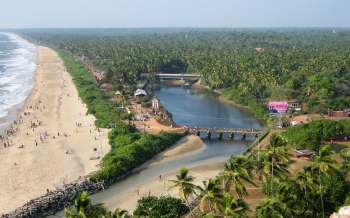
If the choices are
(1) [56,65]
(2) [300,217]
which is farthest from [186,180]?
(1) [56,65]

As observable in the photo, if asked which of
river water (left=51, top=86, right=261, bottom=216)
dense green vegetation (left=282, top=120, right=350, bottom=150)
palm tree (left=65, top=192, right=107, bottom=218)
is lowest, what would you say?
river water (left=51, top=86, right=261, bottom=216)

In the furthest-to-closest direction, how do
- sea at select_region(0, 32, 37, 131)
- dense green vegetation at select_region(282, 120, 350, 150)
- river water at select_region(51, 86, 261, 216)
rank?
sea at select_region(0, 32, 37, 131) < dense green vegetation at select_region(282, 120, 350, 150) < river water at select_region(51, 86, 261, 216)

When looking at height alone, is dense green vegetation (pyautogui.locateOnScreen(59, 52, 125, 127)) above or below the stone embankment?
above

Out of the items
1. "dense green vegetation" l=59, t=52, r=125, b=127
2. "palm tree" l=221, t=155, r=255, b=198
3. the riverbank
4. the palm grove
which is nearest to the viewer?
the palm grove

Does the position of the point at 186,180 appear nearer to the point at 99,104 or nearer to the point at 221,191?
the point at 221,191

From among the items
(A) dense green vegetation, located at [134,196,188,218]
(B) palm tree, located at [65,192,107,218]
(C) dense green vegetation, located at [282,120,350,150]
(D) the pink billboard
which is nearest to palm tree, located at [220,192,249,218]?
(B) palm tree, located at [65,192,107,218]

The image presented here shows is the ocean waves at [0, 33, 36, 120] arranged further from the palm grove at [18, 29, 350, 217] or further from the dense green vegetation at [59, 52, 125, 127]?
the palm grove at [18, 29, 350, 217]

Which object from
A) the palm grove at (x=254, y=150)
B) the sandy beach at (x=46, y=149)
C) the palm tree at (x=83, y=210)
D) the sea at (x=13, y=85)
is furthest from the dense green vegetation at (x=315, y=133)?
the sea at (x=13, y=85)
